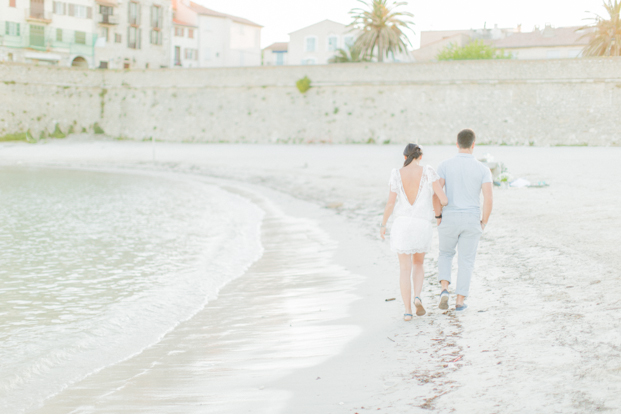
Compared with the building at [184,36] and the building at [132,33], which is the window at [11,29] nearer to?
the building at [132,33]

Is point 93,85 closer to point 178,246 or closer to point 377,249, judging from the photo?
point 178,246

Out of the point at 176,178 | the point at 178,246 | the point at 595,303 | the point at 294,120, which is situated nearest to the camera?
the point at 595,303

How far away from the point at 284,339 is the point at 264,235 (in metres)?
6.93

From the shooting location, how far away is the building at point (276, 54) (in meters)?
65.7

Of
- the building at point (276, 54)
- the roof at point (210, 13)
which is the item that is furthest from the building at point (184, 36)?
the building at point (276, 54)

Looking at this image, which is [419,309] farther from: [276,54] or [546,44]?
[276,54]

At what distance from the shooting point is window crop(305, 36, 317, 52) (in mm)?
58281

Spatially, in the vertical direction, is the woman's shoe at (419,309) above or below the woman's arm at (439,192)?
below

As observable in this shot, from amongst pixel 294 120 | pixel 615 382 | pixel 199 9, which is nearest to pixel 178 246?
pixel 615 382

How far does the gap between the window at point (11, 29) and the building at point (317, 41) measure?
25.0 metres

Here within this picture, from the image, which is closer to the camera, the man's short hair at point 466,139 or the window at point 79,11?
the man's short hair at point 466,139

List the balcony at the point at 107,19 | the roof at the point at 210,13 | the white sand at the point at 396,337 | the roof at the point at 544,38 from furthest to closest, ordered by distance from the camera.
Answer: the roof at the point at 210,13
the roof at the point at 544,38
the balcony at the point at 107,19
the white sand at the point at 396,337

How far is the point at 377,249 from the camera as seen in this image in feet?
32.1

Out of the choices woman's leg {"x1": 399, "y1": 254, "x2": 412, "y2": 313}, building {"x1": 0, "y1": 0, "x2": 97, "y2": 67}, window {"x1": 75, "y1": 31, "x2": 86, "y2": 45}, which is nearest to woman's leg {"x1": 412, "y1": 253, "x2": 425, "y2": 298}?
woman's leg {"x1": 399, "y1": 254, "x2": 412, "y2": 313}
